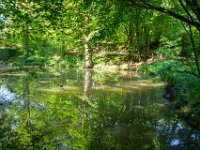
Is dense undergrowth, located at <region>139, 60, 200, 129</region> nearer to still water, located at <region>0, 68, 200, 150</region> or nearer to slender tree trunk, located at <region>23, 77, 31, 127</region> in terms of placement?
still water, located at <region>0, 68, 200, 150</region>

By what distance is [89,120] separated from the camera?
464 inches

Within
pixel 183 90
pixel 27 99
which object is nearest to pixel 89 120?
pixel 183 90

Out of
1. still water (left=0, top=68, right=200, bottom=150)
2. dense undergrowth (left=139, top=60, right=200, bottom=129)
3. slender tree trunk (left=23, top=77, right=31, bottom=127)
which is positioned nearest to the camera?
still water (left=0, top=68, right=200, bottom=150)

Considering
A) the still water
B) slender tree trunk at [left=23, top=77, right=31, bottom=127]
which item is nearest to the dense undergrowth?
the still water

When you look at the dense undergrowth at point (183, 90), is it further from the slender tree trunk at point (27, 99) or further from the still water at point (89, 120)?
the slender tree trunk at point (27, 99)

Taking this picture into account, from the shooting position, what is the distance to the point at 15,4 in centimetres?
582

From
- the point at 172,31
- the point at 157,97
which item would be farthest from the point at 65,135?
the point at 172,31

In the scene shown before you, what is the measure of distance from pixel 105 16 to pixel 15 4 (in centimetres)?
223

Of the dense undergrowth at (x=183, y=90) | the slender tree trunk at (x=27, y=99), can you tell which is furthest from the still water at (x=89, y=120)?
the dense undergrowth at (x=183, y=90)

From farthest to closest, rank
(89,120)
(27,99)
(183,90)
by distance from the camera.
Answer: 1. (27,99)
2. (183,90)
3. (89,120)

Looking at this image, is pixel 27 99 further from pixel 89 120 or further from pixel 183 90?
pixel 183 90

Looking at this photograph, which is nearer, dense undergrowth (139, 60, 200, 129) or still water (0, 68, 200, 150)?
still water (0, 68, 200, 150)

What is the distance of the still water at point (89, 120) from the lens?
941 centimetres

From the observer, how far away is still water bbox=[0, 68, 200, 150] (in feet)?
30.9
